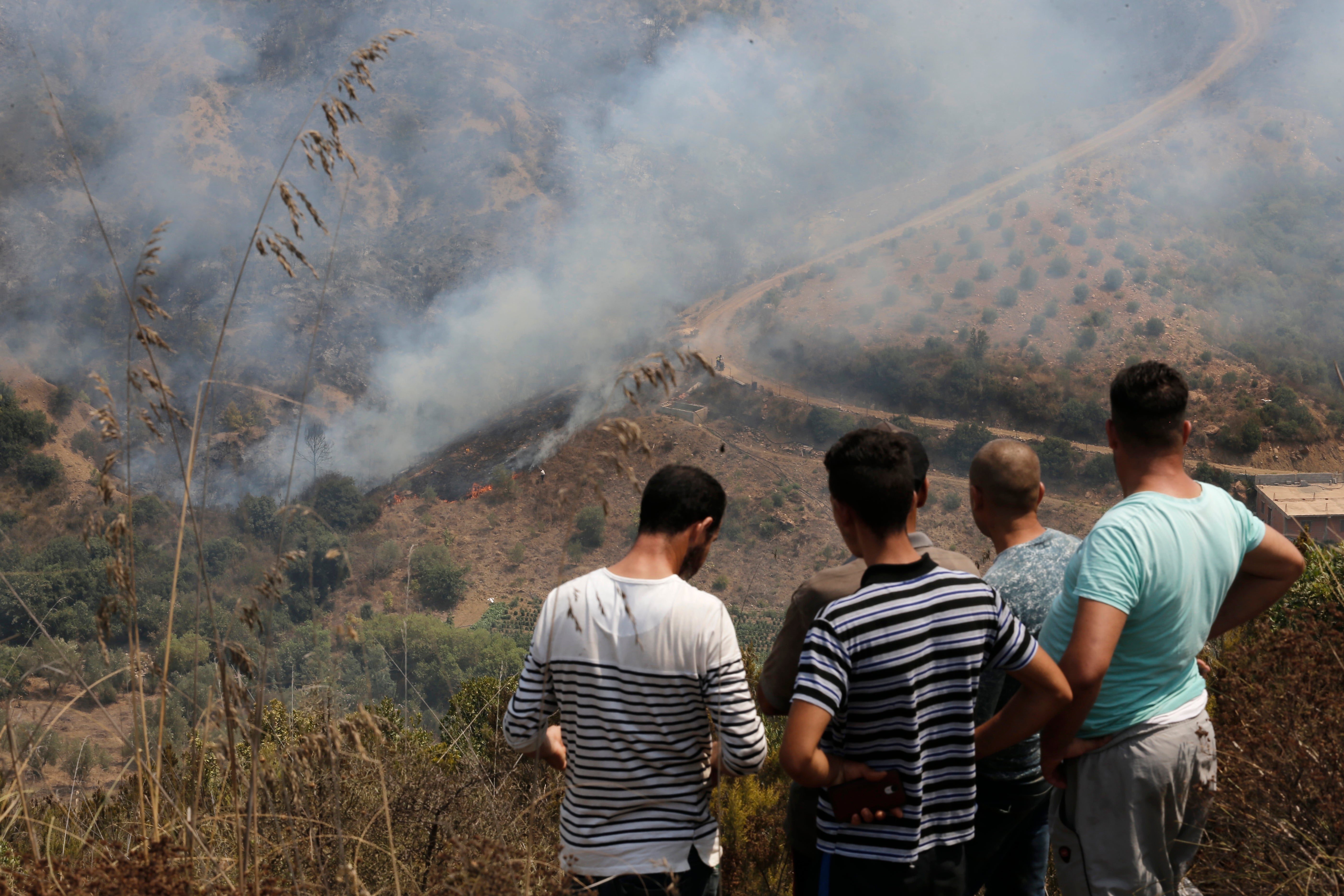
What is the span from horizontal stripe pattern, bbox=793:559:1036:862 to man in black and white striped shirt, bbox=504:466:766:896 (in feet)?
0.73

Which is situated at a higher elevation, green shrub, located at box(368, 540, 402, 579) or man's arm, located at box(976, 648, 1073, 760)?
man's arm, located at box(976, 648, 1073, 760)

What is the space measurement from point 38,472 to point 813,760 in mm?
45499

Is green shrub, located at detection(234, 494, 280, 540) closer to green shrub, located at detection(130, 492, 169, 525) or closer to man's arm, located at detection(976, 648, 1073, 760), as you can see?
green shrub, located at detection(130, 492, 169, 525)

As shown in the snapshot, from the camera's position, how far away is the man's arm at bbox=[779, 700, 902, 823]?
1.62 meters

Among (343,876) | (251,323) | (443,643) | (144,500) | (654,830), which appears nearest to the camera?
(343,876)

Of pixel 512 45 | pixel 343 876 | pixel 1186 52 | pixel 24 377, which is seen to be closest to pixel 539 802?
pixel 343 876

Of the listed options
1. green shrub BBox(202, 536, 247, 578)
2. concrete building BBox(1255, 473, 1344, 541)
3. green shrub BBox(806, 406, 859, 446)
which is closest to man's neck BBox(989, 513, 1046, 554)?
concrete building BBox(1255, 473, 1344, 541)

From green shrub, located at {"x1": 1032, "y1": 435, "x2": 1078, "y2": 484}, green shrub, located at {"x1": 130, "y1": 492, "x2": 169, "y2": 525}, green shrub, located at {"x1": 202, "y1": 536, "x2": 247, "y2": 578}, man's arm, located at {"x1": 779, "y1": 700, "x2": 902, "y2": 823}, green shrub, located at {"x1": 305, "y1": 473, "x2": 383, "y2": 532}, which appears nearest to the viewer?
man's arm, located at {"x1": 779, "y1": 700, "x2": 902, "y2": 823}

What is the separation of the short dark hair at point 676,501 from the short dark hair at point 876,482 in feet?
0.91

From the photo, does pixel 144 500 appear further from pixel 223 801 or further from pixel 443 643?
pixel 223 801

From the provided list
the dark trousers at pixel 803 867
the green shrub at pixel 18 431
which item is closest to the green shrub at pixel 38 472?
the green shrub at pixel 18 431

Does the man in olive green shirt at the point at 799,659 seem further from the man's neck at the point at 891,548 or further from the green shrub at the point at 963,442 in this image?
the green shrub at the point at 963,442

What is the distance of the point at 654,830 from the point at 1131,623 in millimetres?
1130

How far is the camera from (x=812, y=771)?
1664mm
